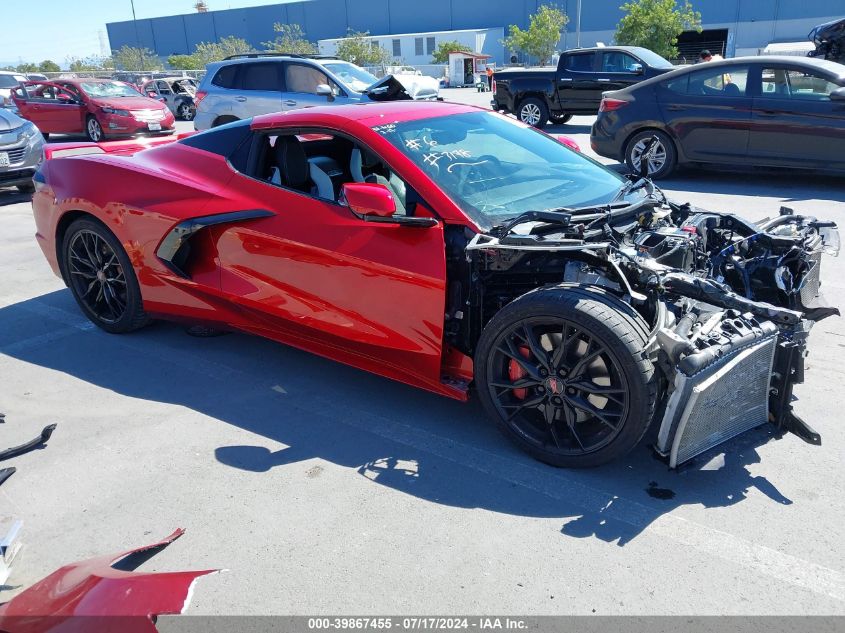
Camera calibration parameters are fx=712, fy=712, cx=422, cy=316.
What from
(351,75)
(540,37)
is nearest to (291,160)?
(351,75)

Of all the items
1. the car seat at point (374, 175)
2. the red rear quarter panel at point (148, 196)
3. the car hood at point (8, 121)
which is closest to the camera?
the car seat at point (374, 175)

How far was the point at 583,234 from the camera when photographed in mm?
3209

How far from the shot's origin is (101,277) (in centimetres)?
479

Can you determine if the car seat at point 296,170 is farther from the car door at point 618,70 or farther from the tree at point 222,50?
the tree at point 222,50

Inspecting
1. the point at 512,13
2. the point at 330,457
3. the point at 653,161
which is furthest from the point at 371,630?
the point at 512,13

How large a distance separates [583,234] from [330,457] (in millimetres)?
1559

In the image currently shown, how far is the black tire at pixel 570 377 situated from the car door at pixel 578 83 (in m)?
13.1

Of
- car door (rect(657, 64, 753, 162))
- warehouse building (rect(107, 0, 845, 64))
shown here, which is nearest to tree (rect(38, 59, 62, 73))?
warehouse building (rect(107, 0, 845, 64))

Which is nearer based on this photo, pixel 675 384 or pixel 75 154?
pixel 675 384

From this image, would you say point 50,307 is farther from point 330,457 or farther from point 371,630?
point 371,630

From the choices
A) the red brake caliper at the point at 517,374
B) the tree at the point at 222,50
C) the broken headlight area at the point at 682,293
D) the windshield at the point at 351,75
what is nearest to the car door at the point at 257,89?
the windshield at the point at 351,75

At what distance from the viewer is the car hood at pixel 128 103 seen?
1712 cm

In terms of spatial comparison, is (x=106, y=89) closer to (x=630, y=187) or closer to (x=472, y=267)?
(x=630, y=187)

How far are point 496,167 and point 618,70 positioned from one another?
12.2 m
